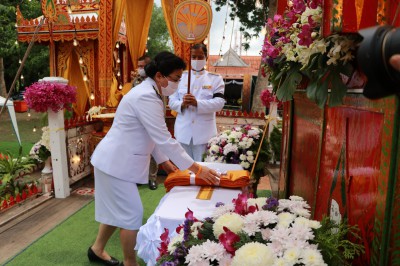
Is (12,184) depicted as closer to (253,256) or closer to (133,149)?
(133,149)

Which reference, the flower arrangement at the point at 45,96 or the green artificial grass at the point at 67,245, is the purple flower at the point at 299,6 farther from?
the flower arrangement at the point at 45,96

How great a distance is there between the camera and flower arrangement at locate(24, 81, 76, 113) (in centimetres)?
467

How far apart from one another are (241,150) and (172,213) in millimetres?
1572

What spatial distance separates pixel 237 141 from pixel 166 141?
3.54 ft

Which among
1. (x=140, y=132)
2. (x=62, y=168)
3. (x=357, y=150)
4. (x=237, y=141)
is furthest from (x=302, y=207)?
(x=62, y=168)

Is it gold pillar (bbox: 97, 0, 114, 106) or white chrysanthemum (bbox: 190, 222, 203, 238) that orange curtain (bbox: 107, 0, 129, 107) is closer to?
gold pillar (bbox: 97, 0, 114, 106)

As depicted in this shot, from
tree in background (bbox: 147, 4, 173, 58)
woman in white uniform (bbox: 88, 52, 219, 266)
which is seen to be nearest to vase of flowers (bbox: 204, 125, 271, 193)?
woman in white uniform (bbox: 88, 52, 219, 266)

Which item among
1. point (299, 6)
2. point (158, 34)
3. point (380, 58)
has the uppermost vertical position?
point (158, 34)

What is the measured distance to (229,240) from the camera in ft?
3.90

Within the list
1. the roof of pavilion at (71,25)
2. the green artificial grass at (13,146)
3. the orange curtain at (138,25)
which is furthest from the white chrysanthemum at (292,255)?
the roof of pavilion at (71,25)

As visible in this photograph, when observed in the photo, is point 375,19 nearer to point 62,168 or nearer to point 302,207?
point 302,207

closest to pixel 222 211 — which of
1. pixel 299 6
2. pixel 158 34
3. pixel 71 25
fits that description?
pixel 299 6

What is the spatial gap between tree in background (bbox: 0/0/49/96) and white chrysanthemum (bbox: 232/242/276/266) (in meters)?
12.5

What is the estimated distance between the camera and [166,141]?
2.54 m
